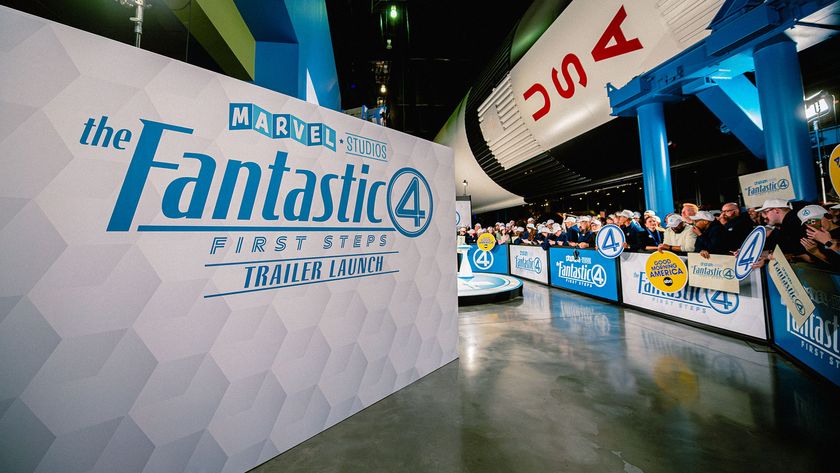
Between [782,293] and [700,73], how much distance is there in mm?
3228

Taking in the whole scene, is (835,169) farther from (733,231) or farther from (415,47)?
(415,47)

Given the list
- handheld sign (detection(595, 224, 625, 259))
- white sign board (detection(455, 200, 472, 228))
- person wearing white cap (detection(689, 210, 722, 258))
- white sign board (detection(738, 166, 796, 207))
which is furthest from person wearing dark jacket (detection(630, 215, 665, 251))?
white sign board (detection(455, 200, 472, 228))

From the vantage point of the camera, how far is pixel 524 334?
145 inches

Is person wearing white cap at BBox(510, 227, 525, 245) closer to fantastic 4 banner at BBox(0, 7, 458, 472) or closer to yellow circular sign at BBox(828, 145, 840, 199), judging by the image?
yellow circular sign at BBox(828, 145, 840, 199)

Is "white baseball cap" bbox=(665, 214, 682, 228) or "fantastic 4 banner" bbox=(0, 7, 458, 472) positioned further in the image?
"white baseball cap" bbox=(665, 214, 682, 228)

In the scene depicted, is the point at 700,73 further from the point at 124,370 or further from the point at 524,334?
the point at 124,370

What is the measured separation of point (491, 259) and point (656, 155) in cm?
506

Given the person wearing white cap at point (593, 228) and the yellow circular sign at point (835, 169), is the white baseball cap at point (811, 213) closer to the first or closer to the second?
the yellow circular sign at point (835, 169)

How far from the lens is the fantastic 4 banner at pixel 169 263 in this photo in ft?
3.77

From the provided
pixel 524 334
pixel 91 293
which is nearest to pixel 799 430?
pixel 524 334

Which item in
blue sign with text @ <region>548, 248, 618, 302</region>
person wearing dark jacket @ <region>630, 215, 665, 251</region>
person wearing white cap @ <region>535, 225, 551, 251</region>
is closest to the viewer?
person wearing dark jacket @ <region>630, 215, 665, 251</region>

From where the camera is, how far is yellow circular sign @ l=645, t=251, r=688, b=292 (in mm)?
3934

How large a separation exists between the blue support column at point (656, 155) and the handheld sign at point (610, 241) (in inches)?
49.9

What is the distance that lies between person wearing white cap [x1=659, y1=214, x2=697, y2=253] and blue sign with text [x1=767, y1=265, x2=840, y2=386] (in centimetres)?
141
